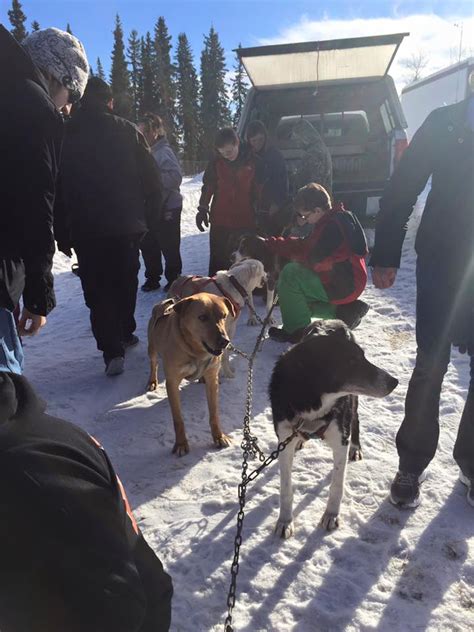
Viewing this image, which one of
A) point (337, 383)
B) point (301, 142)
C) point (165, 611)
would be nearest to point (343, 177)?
point (301, 142)

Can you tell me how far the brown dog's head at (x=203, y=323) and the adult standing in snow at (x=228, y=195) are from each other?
123 inches

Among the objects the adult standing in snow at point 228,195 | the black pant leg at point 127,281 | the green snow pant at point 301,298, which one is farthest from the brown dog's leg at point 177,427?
the adult standing in snow at point 228,195

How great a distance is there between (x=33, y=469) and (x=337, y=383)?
1.88 meters

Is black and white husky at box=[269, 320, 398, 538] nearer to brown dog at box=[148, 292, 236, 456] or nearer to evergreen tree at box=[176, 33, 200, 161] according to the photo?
brown dog at box=[148, 292, 236, 456]

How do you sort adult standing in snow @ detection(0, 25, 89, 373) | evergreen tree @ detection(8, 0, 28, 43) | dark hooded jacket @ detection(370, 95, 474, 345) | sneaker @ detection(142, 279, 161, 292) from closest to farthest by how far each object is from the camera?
adult standing in snow @ detection(0, 25, 89, 373) → dark hooded jacket @ detection(370, 95, 474, 345) → sneaker @ detection(142, 279, 161, 292) → evergreen tree @ detection(8, 0, 28, 43)

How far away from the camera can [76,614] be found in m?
0.73

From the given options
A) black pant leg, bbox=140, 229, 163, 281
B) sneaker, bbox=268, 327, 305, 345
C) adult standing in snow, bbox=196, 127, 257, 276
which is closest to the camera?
sneaker, bbox=268, 327, 305, 345

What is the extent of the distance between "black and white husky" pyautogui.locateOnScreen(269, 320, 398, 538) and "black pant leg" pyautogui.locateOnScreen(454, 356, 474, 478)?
0.52 meters

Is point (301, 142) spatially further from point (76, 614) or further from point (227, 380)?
point (76, 614)

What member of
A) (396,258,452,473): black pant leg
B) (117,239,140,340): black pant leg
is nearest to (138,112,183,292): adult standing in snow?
(117,239,140,340): black pant leg

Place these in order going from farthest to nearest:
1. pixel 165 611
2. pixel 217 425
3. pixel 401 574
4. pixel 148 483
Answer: pixel 217 425 → pixel 148 483 → pixel 401 574 → pixel 165 611

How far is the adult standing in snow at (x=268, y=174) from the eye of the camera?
587 cm

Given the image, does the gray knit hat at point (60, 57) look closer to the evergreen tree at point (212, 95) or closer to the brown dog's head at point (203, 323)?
the brown dog's head at point (203, 323)

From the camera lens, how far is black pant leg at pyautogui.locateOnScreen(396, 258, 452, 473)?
97.8 inches
